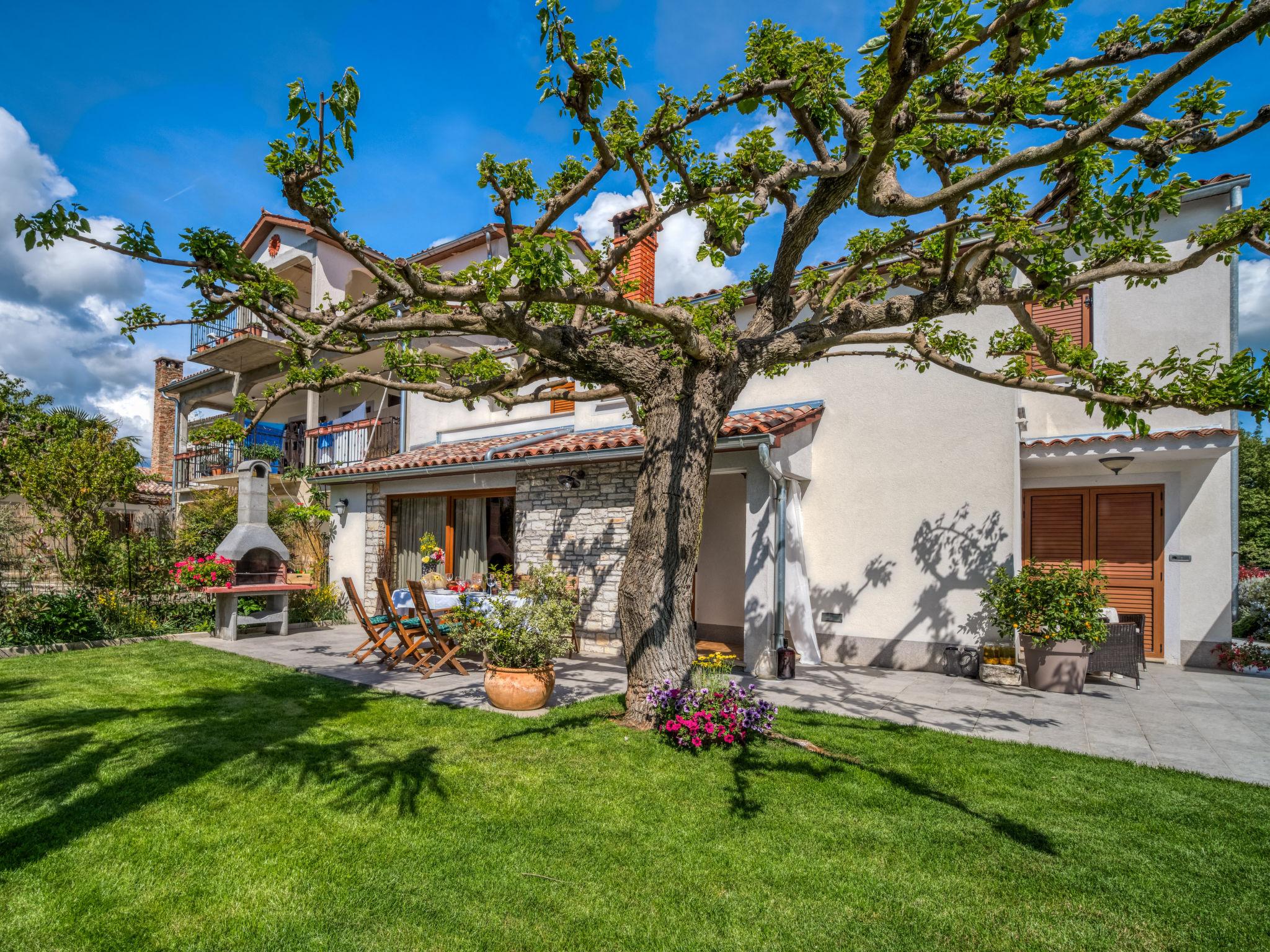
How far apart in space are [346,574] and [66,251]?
10.6 metres

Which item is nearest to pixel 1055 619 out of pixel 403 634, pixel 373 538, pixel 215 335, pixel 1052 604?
pixel 1052 604

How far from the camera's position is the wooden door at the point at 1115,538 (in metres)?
9.86

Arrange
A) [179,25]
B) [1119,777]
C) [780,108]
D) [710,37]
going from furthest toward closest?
[179,25] < [710,37] < [780,108] < [1119,777]

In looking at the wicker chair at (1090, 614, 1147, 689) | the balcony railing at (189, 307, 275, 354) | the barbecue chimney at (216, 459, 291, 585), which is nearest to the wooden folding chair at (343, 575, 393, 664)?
the barbecue chimney at (216, 459, 291, 585)

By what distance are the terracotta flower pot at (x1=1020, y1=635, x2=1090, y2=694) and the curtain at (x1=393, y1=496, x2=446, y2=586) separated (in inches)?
388

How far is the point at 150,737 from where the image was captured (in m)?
5.46

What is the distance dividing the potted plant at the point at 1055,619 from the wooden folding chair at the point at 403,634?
7252mm

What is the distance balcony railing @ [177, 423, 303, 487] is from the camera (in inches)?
686

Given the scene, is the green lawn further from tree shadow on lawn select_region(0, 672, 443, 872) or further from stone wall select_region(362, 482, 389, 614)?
stone wall select_region(362, 482, 389, 614)

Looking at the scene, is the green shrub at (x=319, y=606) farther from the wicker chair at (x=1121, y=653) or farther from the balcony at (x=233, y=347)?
the wicker chair at (x=1121, y=653)

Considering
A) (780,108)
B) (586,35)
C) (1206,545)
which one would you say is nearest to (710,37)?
(780,108)

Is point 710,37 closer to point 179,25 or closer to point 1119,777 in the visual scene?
point 179,25

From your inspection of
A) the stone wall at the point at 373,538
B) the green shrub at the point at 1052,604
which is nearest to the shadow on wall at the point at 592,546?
the stone wall at the point at 373,538

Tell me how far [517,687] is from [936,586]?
19.7 ft
